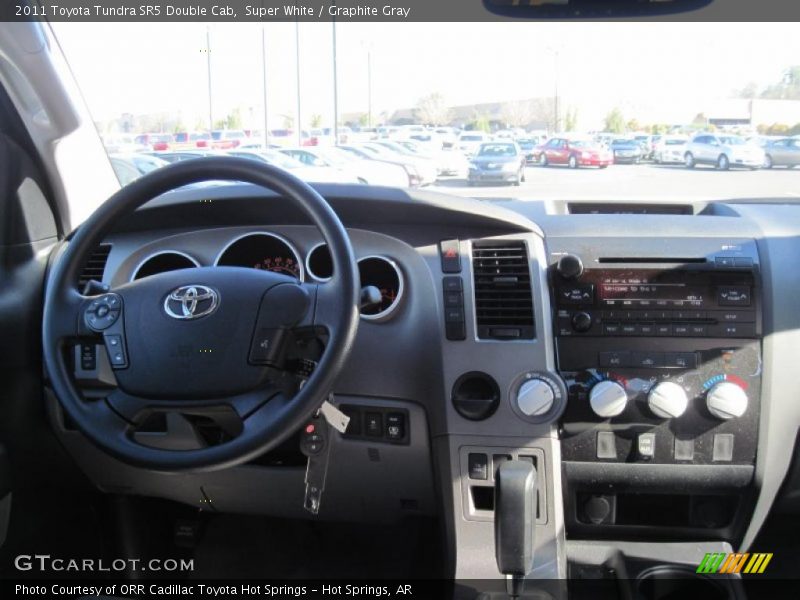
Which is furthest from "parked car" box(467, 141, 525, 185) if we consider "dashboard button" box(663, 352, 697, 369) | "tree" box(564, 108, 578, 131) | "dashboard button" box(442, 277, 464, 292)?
"dashboard button" box(663, 352, 697, 369)

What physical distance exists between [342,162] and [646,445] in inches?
91.2

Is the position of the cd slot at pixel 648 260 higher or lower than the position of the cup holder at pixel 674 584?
higher

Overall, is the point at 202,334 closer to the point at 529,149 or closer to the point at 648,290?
the point at 648,290

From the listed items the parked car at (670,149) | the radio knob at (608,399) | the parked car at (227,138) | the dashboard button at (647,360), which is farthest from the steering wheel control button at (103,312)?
the parked car at (670,149)

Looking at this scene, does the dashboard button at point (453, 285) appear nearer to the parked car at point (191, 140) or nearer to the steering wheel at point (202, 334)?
the steering wheel at point (202, 334)

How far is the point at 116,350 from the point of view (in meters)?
1.92

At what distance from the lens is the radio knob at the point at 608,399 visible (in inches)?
92.9

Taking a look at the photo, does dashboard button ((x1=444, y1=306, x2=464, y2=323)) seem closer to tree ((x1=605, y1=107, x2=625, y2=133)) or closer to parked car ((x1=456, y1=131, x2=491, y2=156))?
parked car ((x1=456, y1=131, x2=491, y2=156))

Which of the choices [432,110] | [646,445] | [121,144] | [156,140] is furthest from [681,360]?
[121,144]

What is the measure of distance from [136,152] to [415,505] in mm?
1761

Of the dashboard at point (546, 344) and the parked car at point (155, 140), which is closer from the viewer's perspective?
the dashboard at point (546, 344)

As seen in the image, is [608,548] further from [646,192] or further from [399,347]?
[646,192]

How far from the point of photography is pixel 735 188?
2.91m

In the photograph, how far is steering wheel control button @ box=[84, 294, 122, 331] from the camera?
1945 millimetres
